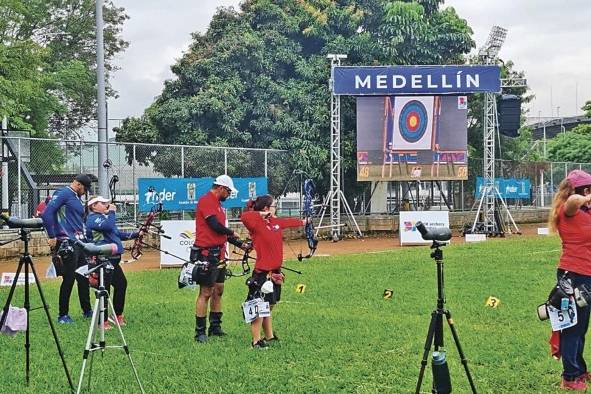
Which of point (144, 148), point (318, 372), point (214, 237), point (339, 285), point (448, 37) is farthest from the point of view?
point (448, 37)

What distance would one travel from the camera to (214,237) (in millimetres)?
8844

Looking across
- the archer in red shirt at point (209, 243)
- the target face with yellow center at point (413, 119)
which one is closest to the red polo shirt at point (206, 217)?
the archer in red shirt at point (209, 243)

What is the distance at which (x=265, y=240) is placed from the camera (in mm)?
8508

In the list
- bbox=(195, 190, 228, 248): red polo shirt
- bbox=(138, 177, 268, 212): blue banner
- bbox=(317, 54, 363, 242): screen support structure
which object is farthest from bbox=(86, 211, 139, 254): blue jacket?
bbox=(317, 54, 363, 242): screen support structure

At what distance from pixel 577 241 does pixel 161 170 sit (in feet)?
57.6

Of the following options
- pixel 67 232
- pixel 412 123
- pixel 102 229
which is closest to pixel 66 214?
pixel 67 232

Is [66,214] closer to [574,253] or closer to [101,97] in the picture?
[101,97]

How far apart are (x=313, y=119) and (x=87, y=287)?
18.7m

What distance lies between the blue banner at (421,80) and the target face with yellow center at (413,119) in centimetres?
48

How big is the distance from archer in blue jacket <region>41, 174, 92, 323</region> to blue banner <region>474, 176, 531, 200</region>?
72.1 feet

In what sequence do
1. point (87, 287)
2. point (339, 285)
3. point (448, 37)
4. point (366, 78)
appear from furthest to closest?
point (448, 37), point (366, 78), point (339, 285), point (87, 287)

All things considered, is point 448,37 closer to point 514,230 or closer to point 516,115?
point 516,115

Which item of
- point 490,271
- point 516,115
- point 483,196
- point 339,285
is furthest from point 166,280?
point 516,115

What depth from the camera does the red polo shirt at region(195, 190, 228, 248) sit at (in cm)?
877
